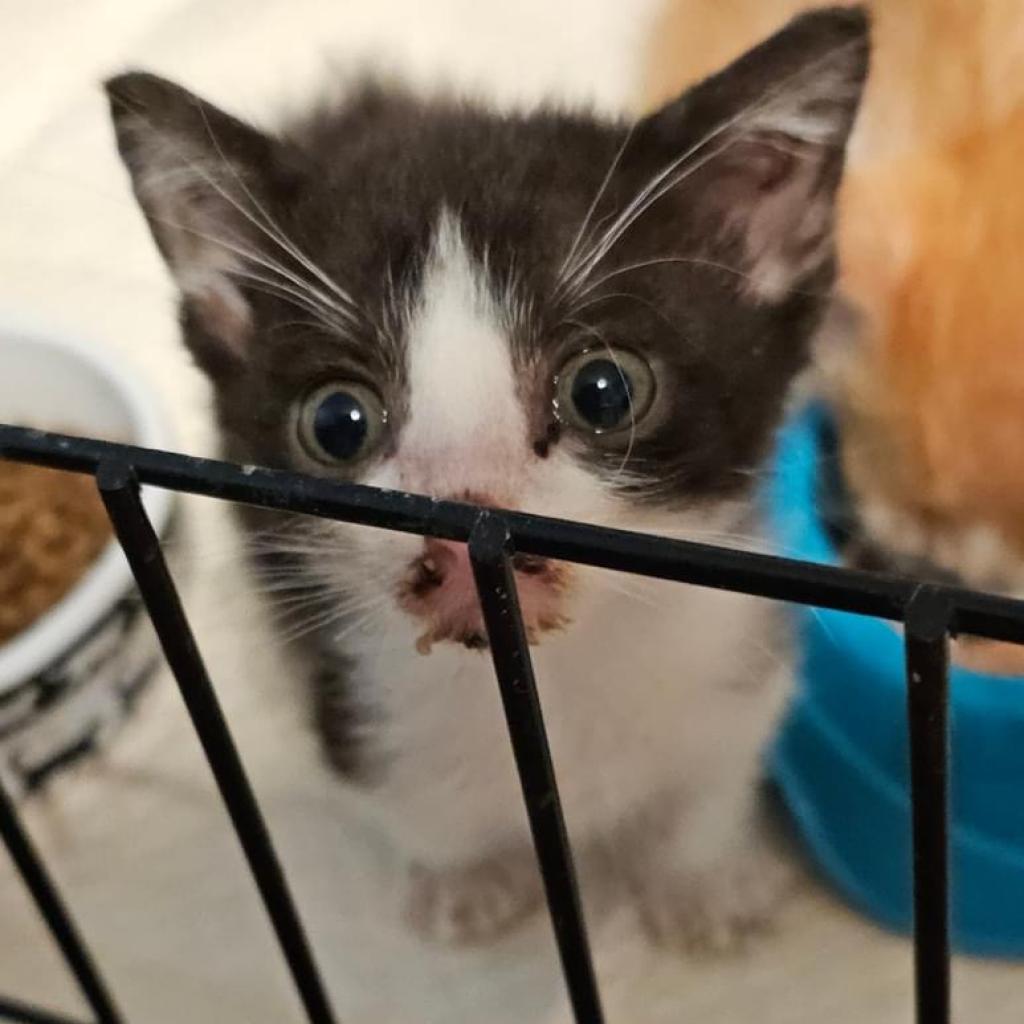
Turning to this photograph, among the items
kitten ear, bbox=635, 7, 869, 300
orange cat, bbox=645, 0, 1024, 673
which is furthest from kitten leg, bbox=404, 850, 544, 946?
kitten ear, bbox=635, 7, 869, 300

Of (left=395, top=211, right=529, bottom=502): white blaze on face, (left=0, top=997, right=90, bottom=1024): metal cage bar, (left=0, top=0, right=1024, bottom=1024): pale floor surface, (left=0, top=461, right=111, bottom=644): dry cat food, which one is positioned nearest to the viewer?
(left=395, top=211, right=529, bottom=502): white blaze on face

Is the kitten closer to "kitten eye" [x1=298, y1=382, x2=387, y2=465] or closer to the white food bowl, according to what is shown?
"kitten eye" [x1=298, y1=382, x2=387, y2=465]

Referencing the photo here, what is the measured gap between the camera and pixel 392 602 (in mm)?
763

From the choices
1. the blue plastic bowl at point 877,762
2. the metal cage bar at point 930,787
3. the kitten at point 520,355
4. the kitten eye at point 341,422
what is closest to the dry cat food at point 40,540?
the kitten at point 520,355

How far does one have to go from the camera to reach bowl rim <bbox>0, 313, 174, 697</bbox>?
1.03m

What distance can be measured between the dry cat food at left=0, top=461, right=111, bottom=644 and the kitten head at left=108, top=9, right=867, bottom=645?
0.42m

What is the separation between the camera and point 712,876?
1.06 meters

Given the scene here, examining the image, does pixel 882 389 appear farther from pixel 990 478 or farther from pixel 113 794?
pixel 113 794

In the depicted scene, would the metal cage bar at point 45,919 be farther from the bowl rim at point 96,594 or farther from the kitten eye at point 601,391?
the kitten eye at point 601,391

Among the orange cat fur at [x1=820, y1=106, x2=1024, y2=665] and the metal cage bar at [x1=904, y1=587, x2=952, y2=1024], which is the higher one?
the orange cat fur at [x1=820, y1=106, x2=1024, y2=665]

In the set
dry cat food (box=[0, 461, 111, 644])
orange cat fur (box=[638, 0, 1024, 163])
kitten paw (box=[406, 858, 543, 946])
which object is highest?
orange cat fur (box=[638, 0, 1024, 163])

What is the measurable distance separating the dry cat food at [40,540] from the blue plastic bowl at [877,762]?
0.59 m

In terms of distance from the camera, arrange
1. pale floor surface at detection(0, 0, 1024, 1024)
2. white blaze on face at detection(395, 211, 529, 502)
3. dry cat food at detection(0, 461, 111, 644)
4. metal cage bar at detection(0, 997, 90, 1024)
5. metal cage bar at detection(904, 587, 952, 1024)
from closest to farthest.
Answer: metal cage bar at detection(904, 587, 952, 1024) → white blaze on face at detection(395, 211, 529, 502) → metal cage bar at detection(0, 997, 90, 1024) → pale floor surface at detection(0, 0, 1024, 1024) → dry cat food at detection(0, 461, 111, 644)

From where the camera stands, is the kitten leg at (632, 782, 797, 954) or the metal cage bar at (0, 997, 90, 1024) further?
the kitten leg at (632, 782, 797, 954)
